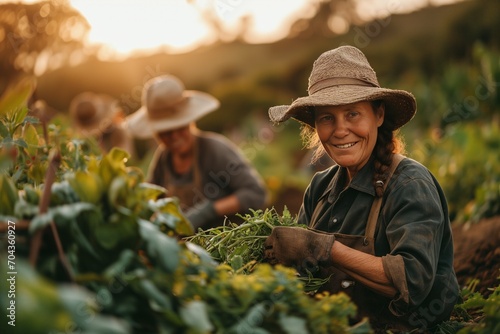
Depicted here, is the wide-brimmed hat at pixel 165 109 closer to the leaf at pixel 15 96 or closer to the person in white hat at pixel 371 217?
the person in white hat at pixel 371 217

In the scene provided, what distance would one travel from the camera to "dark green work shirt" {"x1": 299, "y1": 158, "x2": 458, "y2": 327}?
2193 mm

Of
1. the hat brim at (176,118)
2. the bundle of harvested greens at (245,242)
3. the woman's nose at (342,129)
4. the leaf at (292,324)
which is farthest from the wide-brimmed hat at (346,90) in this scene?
the hat brim at (176,118)

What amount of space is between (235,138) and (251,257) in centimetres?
1284

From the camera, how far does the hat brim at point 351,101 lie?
2.42 metres

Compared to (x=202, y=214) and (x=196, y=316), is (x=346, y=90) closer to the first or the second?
(x=196, y=316)

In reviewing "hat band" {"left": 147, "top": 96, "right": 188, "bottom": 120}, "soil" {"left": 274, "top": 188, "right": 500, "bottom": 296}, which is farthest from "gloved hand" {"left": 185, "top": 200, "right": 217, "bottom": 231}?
"soil" {"left": 274, "top": 188, "right": 500, "bottom": 296}

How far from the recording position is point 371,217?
2.44m

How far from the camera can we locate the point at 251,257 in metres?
2.39

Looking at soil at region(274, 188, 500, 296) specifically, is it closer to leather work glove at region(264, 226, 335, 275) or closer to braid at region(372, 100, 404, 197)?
braid at region(372, 100, 404, 197)

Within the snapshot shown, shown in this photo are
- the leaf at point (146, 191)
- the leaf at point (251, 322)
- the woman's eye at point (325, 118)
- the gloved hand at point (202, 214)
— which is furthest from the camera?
the gloved hand at point (202, 214)

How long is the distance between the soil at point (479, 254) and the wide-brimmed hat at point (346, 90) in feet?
4.18

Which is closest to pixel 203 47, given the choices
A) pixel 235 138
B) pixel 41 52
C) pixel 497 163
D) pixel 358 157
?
pixel 235 138

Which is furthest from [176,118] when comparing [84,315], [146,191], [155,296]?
[84,315]

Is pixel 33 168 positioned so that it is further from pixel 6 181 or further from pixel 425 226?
pixel 425 226
